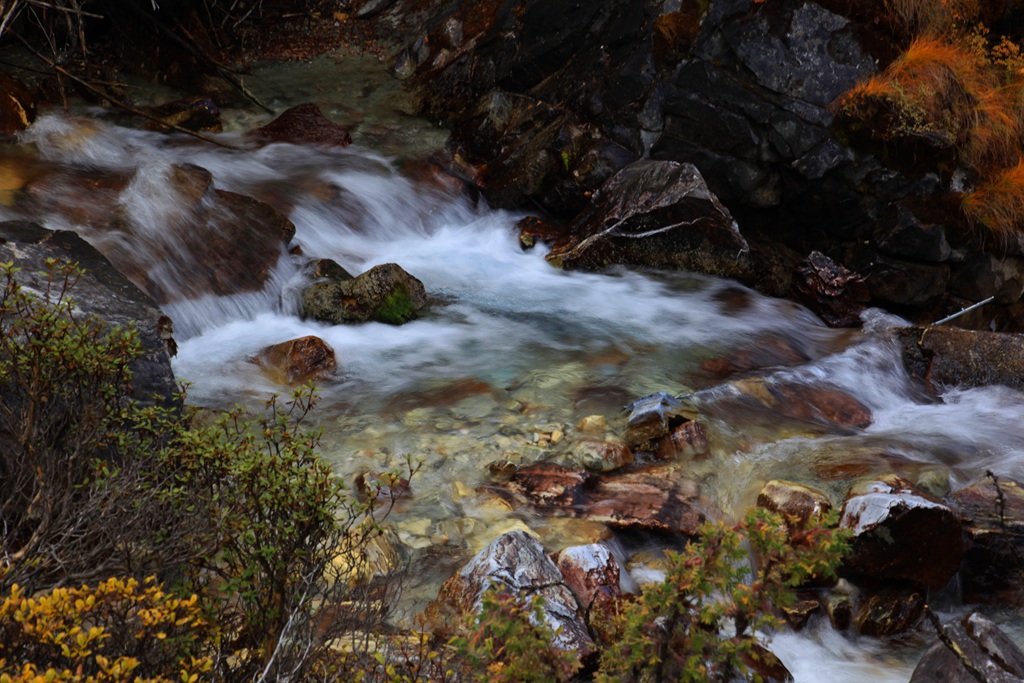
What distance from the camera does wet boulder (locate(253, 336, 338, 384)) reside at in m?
6.05

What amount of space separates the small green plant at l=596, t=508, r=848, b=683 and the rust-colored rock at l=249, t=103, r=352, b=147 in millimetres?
8438

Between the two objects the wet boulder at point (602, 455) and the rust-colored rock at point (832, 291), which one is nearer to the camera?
the wet boulder at point (602, 455)

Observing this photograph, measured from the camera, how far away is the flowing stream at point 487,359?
4.71 meters

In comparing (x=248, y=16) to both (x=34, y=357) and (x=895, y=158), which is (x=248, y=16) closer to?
(x=895, y=158)

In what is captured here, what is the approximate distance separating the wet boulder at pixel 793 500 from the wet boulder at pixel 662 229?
394cm

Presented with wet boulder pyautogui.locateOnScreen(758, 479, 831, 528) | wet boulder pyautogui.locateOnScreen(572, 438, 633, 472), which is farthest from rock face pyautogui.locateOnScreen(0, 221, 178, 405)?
wet boulder pyautogui.locateOnScreen(758, 479, 831, 528)

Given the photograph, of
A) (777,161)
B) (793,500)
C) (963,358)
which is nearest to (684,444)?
→ (793,500)

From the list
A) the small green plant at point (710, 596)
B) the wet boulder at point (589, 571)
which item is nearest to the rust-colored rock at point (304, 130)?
the wet boulder at point (589, 571)

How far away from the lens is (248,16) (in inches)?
481

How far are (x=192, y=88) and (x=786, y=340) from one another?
8.22 meters

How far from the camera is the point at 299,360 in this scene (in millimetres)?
6082

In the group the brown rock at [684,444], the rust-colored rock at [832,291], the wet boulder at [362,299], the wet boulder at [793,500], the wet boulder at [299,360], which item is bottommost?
the wet boulder at [299,360]

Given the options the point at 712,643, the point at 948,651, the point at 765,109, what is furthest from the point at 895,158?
the point at 712,643

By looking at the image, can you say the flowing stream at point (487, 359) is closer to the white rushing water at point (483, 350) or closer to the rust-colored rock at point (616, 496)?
the white rushing water at point (483, 350)
